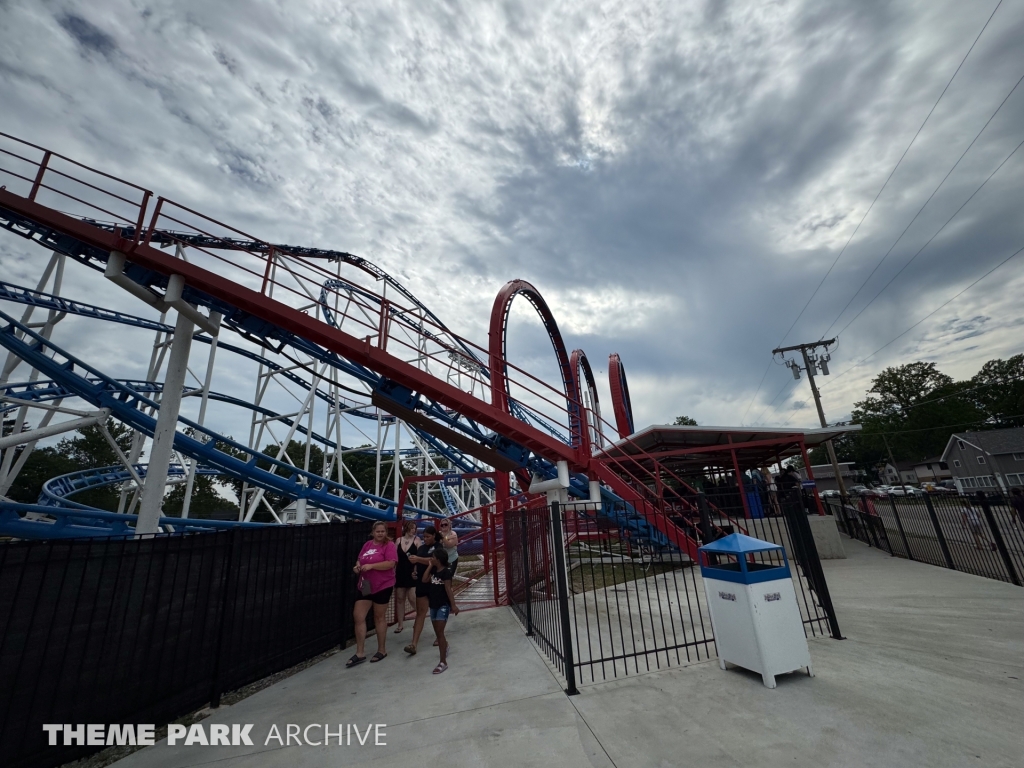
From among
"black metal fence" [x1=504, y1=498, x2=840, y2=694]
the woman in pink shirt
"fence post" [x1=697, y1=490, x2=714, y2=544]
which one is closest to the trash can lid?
"black metal fence" [x1=504, y1=498, x2=840, y2=694]

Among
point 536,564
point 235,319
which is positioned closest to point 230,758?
point 536,564

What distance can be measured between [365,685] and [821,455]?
122496mm

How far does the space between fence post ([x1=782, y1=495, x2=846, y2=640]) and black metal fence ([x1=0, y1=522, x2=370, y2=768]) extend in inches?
259

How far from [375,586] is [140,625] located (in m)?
2.41

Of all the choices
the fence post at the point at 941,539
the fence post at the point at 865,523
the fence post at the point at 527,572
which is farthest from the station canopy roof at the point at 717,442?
the fence post at the point at 527,572

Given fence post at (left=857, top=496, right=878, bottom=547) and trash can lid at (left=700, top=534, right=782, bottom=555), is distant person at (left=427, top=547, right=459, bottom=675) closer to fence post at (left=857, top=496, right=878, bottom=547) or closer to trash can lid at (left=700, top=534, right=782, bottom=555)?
trash can lid at (left=700, top=534, right=782, bottom=555)

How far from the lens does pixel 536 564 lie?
22.8 ft

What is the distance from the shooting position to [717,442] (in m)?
16.6

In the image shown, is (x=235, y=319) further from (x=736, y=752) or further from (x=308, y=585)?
(x=736, y=752)

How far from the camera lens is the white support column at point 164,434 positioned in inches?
314

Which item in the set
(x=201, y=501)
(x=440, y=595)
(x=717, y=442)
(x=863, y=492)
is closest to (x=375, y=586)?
(x=440, y=595)

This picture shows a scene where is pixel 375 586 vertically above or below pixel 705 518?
below

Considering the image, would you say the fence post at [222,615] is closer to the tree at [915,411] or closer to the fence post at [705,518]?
the fence post at [705,518]

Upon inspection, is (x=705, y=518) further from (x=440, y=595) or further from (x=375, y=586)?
(x=375, y=586)
